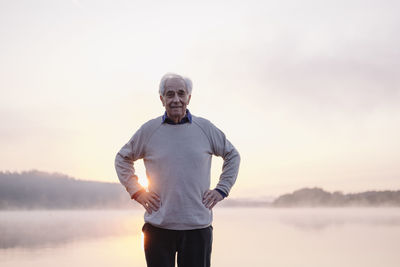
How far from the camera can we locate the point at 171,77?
11.5 ft

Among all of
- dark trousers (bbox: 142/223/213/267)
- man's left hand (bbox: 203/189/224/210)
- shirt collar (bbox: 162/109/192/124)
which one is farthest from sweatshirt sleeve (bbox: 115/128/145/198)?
man's left hand (bbox: 203/189/224/210)

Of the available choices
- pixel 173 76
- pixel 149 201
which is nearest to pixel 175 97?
pixel 173 76

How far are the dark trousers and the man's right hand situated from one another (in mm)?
145

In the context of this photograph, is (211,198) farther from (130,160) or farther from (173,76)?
(173,76)

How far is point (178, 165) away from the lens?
340 cm

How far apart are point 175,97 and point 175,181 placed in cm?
60

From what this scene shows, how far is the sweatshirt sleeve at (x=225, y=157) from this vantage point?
11.9 ft

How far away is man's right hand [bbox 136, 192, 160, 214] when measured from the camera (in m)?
3.42

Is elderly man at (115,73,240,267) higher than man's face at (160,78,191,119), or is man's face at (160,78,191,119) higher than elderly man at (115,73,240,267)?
man's face at (160,78,191,119)

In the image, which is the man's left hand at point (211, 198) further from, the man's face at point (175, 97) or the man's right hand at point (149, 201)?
the man's face at point (175, 97)

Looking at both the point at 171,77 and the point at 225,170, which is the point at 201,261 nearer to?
the point at 225,170

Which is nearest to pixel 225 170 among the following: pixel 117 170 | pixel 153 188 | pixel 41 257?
pixel 153 188

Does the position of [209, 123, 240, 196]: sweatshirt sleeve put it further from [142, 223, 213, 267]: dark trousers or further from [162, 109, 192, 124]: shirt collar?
[142, 223, 213, 267]: dark trousers

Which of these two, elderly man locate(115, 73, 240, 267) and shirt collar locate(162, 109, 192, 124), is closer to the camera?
elderly man locate(115, 73, 240, 267)
